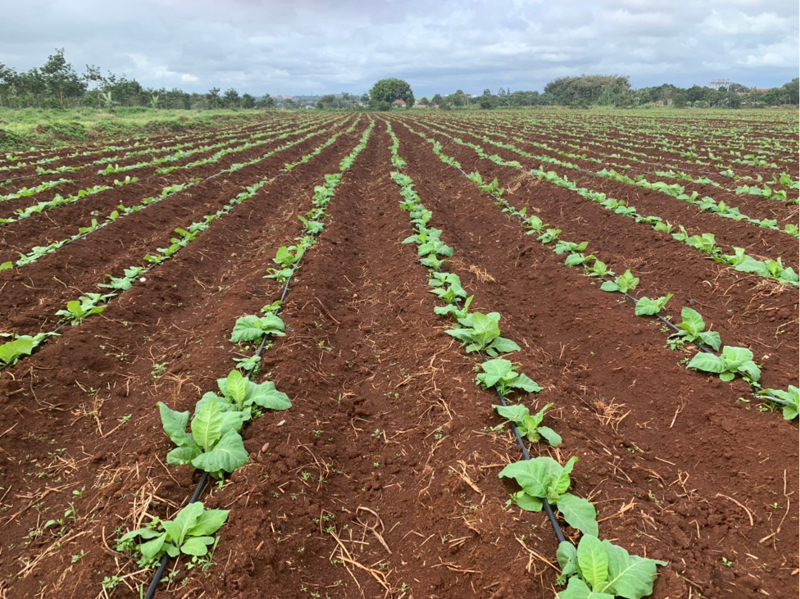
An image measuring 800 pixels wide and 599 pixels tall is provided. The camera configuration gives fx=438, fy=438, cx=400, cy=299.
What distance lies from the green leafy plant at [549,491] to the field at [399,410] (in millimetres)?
17

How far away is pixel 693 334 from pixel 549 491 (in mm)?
2881

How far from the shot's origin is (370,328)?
5.40 metres

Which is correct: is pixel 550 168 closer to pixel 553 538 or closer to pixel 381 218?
pixel 381 218

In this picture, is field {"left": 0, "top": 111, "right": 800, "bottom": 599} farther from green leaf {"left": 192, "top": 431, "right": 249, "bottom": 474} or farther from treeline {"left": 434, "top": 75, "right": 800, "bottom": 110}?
treeline {"left": 434, "top": 75, "right": 800, "bottom": 110}

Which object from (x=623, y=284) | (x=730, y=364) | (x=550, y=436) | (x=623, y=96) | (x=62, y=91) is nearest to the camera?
(x=550, y=436)

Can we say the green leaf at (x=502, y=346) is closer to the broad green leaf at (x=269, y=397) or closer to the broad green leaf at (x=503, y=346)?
the broad green leaf at (x=503, y=346)

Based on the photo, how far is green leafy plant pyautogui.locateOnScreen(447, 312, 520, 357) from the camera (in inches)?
169

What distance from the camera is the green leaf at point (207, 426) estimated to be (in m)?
3.04

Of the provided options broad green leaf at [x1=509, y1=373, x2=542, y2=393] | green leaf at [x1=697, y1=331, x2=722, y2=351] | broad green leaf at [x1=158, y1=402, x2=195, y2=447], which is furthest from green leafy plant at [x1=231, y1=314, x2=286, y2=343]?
green leaf at [x1=697, y1=331, x2=722, y2=351]

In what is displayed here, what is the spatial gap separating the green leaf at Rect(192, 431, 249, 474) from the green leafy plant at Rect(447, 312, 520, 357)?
7.32 ft

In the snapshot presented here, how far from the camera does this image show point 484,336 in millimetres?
4293

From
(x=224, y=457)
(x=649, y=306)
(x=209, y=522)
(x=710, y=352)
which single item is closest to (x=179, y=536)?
(x=209, y=522)

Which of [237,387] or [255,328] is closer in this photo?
[237,387]

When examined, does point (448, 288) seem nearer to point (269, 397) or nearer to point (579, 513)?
point (269, 397)
